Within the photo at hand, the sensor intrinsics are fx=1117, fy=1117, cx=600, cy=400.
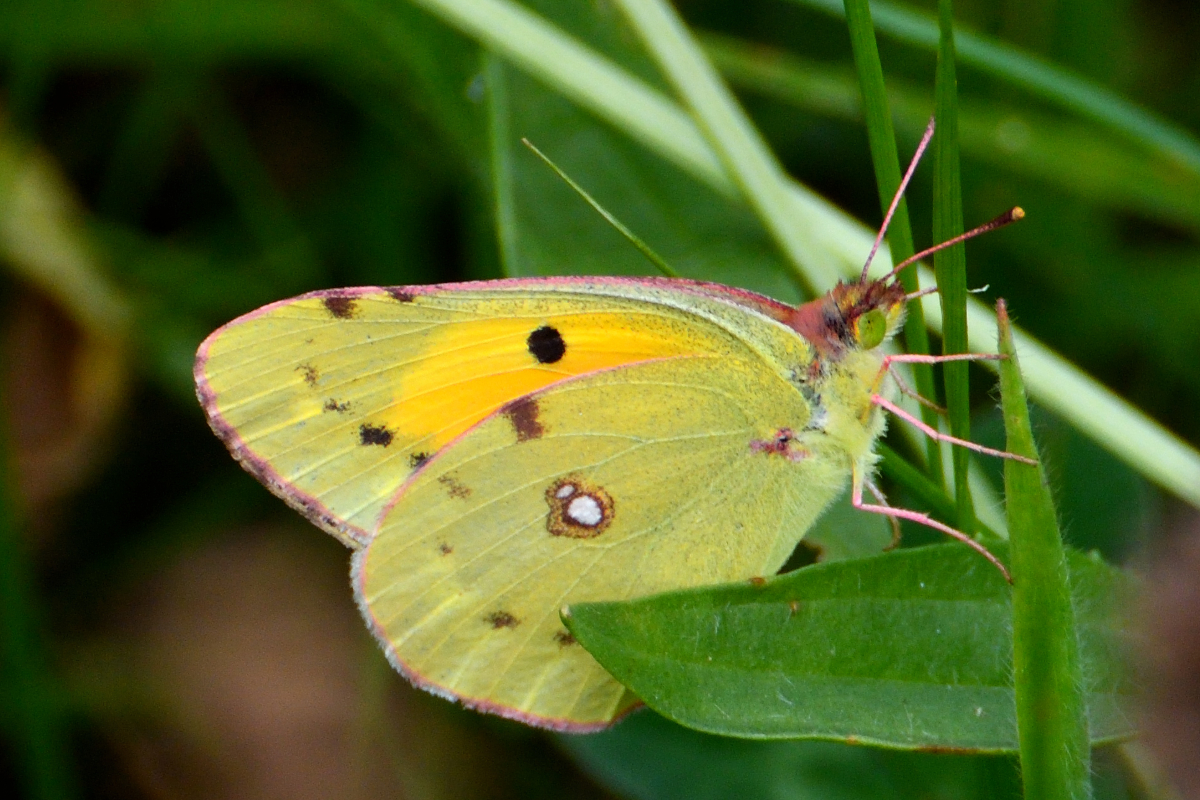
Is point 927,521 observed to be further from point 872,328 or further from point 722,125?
point 722,125

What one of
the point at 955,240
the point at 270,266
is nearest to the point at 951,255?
the point at 955,240

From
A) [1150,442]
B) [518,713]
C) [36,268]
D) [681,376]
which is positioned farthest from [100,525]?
[1150,442]

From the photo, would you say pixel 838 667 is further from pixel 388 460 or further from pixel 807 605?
pixel 388 460

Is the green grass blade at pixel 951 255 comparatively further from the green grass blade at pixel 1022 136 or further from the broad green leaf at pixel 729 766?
the green grass blade at pixel 1022 136

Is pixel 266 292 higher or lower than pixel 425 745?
higher

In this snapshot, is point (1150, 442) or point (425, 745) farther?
point (425, 745)

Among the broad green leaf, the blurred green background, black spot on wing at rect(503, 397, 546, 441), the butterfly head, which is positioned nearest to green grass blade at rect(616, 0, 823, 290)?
the butterfly head

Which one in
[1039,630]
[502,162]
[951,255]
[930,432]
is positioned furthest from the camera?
[502,162]
